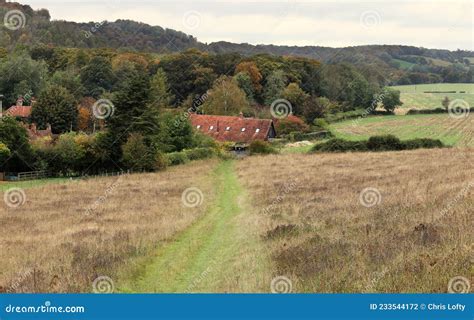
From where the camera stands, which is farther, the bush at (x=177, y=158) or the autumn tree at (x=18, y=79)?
the autumn tree at (x=18, y=79)

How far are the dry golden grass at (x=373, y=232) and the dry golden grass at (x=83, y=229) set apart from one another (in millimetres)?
3938

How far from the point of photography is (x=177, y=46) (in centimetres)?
17550

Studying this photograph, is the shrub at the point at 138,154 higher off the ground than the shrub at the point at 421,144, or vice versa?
the shrub at the point at 421,144

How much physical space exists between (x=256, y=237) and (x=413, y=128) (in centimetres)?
7014

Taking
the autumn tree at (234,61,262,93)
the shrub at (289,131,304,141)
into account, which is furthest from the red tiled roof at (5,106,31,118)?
the autumn tree at (234,61,262,93)

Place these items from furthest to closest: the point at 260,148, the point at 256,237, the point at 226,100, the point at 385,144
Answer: the point at 226,100 → the point at 260,148 → the point at 385,144 → the point at 256,237

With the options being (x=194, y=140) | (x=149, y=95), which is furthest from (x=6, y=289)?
(x=194, y=140)

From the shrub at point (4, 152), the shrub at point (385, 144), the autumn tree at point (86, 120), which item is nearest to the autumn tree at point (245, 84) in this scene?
the autumn tree at point (86, 120)

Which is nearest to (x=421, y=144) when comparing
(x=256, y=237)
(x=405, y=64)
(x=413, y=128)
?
(x=413, y=128)

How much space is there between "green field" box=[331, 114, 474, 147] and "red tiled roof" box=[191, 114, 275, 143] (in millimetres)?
11008

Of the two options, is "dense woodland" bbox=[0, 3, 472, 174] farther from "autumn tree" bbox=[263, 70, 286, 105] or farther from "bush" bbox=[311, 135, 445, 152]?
"bush" bbox=[311, 135, 445, 152]

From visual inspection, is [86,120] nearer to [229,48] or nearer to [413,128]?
[413,128]

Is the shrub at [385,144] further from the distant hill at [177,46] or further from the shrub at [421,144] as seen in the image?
the distant hill at [177,46]

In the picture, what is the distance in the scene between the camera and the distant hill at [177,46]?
150250 millimetres
